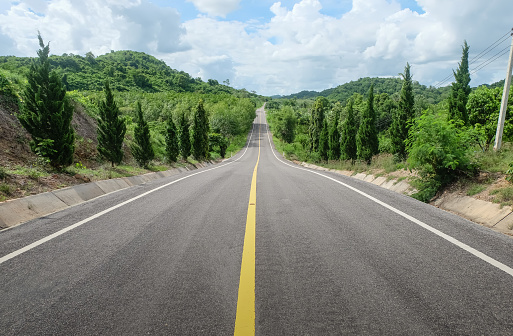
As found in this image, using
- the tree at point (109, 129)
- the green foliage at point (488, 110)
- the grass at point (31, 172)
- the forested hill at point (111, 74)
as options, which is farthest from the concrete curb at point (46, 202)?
the forested hill at point (111, 74)

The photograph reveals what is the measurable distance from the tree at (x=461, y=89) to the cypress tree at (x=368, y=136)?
28.9 feet

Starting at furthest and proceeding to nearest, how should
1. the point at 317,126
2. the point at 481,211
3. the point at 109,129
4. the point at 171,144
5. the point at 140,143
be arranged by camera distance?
the point at 317,126, the point at 171,144, the point at 140,143, the point at 109,129, the point at 481,211

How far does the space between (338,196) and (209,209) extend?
3363mm

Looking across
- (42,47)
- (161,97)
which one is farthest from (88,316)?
(161,97)

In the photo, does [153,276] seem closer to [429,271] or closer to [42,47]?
[429,271]

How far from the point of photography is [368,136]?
24594mm

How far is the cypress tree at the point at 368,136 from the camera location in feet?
80.5

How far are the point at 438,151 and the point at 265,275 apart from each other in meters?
6.25

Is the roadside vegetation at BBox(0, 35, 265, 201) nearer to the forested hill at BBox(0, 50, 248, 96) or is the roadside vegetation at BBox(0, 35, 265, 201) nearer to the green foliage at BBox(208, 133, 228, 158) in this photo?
the green foliage at BBox(208, 133, 228, 158)

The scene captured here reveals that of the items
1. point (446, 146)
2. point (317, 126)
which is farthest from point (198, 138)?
point (446, 146)

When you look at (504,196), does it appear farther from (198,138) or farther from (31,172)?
(198,138)

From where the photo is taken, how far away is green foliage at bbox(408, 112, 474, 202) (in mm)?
7207

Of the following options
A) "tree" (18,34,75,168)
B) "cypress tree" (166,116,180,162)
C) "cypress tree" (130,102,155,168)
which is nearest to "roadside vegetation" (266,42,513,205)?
"tree" (18,34,75,168)

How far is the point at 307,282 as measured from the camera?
288cm
